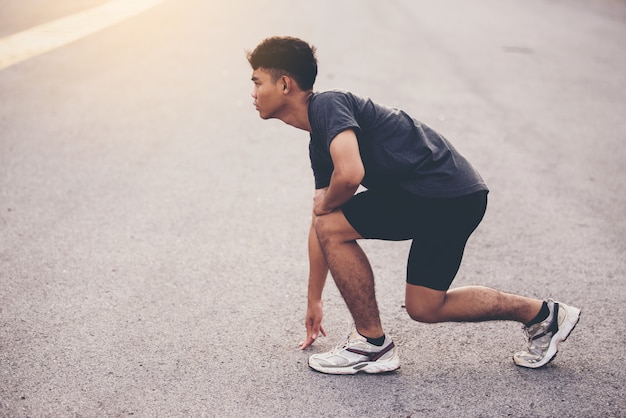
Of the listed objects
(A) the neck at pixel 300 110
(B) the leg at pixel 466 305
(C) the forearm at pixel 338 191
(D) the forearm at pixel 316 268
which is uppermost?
(A) the neck at pixel 300 110

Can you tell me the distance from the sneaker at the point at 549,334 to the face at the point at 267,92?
1.67 m

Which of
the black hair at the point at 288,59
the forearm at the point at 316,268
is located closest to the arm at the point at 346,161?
the black hair at the point at 288,59

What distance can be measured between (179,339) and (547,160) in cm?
442

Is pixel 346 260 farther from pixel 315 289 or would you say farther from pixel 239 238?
pixel 239 238

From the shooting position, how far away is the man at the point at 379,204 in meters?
2.91

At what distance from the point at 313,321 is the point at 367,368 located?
353 millimetres

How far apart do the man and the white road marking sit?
640cm

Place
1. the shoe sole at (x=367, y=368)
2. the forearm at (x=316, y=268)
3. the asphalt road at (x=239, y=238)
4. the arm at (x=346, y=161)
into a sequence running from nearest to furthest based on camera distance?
the arm at (x=346, y=161)
the asphalt road at (x=239, y=238)
the shoe sole at (x=367, y=368)
the forearm at (x=316, y=268)

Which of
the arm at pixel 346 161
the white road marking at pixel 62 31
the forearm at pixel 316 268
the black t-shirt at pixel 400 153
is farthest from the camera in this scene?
the white road marking at pixel 62 31

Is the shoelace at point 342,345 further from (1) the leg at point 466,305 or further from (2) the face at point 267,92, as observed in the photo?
(2) the face at point 267,92

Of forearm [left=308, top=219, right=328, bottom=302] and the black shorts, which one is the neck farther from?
forearm [left=308, top=219, right=328, bottom=302]

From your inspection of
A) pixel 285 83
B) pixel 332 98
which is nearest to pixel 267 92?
pixel 285 83

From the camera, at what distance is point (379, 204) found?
120 inches

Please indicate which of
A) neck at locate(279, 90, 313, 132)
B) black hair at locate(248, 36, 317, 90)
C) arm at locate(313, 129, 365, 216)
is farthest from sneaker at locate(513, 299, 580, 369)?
black hair at locate(248, 36, 317, 90)
